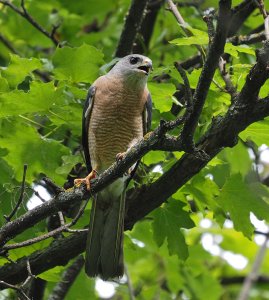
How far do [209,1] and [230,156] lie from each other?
1.66 m

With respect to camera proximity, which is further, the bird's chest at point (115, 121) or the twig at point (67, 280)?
the twig at point (67, 280)

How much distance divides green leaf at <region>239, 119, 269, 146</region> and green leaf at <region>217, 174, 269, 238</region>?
1.48ft

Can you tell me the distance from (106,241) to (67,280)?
76cm

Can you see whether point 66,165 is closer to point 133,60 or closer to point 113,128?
point 113,128

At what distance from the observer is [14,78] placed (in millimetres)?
4898

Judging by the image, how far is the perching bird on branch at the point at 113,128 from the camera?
5.43 meters

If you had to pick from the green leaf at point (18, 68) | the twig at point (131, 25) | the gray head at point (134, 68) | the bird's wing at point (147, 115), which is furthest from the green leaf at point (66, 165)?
the twig at point (131, 25)

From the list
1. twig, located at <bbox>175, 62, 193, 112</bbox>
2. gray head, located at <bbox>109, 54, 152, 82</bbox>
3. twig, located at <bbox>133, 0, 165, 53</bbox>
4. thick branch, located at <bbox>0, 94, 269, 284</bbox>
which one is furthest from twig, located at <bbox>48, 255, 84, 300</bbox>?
twig, located at <bbox>175, 62, 193, 112</bbox>

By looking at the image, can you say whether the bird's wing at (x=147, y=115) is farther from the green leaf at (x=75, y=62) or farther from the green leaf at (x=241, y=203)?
the green leaf at (x=241, y=203)

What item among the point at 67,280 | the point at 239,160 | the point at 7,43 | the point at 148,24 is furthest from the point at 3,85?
the point at 148,24

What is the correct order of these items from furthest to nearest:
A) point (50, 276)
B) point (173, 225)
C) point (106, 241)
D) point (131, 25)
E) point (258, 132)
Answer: point (131, 25)
point (106, 241)
point (173, 225)
point (50, 276)
point (258, 132)

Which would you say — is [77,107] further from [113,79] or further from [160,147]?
[160,147]

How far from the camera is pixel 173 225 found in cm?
509

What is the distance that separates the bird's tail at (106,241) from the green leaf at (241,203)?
0.83 m
